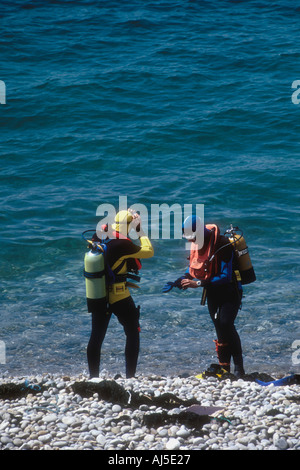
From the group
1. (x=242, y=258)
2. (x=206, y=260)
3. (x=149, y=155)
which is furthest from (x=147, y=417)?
(x=149, y=155)

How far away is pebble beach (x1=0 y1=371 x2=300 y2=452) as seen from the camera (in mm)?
5785

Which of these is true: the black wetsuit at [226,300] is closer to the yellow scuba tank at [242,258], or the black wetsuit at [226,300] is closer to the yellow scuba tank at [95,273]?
the yellow scuba tank at [242,258]

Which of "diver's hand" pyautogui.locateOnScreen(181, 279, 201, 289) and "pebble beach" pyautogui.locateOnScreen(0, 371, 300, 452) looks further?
"diver's hand" pyautogui.locateOnScreen(181, 279, 201, 289)

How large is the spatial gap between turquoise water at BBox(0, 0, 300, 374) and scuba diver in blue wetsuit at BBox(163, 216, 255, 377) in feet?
5.47

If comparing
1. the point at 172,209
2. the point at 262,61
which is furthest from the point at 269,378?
the point at 262,61

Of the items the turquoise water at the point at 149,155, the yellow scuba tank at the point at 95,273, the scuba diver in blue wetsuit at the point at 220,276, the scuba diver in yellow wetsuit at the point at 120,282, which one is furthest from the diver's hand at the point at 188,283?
the turquoise water at the point at 149,155

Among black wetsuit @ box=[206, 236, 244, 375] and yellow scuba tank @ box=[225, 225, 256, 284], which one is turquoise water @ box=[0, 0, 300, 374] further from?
yellow scuba tank @ box=[225, 225, 256, 284]

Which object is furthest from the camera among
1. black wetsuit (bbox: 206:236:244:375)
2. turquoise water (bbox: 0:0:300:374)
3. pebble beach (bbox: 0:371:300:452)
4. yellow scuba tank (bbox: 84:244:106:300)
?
turquoise water (bbox: 0:0:300:374)

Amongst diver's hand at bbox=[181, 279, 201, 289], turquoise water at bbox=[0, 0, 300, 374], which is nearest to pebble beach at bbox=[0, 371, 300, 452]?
diver's hand at bbox=[181, 279, 201, 289]

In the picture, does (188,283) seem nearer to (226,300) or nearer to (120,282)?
(226,300)

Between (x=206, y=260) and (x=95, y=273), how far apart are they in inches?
56.6

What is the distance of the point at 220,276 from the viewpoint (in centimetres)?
794

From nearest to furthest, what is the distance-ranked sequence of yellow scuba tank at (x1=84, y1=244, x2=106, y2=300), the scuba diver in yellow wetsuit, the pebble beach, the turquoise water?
the pebble beach → yellow scuba tank at (x1=84, y1=244, x2=106, y2=300) → the scuba diver in yellow wetsuit → the turquoise water

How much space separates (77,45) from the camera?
26344mm
